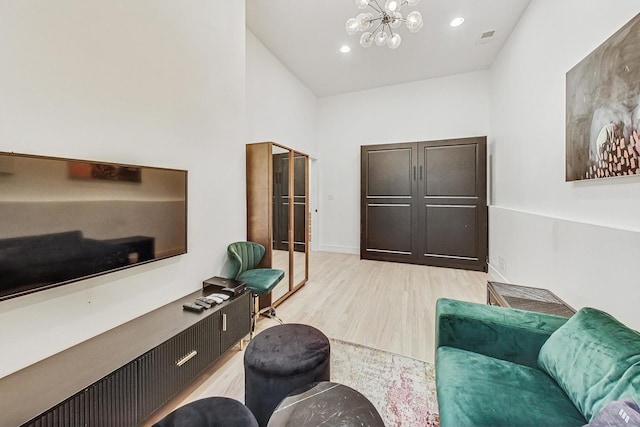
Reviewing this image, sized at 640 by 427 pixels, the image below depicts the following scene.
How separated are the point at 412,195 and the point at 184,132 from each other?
150 inches

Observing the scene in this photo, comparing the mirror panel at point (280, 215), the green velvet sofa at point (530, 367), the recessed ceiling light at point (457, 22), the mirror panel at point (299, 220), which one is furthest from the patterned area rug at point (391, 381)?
the recessed ceiling light at point (457, 22)

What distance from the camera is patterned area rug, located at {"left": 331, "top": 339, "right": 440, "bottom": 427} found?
4.85 ft

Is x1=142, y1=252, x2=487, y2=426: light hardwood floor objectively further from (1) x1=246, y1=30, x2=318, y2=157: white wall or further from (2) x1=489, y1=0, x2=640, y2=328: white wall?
(1) x1=246, y1=30, x2=318, y2=157: white wall

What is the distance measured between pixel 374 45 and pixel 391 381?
13.7ft

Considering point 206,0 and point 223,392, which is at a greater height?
point 206,0

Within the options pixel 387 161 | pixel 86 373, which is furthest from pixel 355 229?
pixel 86 373

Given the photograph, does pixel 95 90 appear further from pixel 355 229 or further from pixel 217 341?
pixel 355 229

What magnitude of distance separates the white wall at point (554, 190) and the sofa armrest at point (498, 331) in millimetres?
549

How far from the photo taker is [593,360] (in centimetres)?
100

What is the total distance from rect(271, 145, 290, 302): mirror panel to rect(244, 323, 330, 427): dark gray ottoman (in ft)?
4.81

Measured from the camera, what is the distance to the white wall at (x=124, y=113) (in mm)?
1284

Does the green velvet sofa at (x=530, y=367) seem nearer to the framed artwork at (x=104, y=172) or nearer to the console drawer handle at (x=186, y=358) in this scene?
the console drawer handle at (x=186, y=358)

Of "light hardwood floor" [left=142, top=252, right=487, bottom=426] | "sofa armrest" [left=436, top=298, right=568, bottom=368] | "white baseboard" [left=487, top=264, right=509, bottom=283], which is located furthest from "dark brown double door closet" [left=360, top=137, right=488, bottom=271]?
"sofa armrest" [left=436, top=298, right=568, bottom=368]

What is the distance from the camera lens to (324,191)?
230 inches
